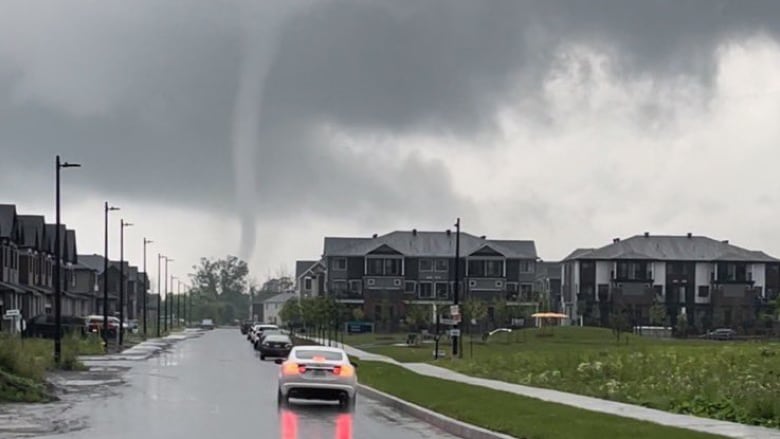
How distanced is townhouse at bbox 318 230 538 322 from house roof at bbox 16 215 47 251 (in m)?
36.0

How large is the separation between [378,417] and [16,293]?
60.5m

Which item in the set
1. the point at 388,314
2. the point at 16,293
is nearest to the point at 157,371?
the point at 16,293

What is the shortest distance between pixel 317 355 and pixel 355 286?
102 meters

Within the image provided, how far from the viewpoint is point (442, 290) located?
131375mm

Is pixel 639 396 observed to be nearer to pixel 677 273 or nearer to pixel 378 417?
pixel 378 417

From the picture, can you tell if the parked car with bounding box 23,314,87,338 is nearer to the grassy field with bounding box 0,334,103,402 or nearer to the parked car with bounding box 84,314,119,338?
the parked car with bounding box 84,314,119,338

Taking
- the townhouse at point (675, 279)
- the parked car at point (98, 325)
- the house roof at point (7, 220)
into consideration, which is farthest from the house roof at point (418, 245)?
the house roof at point (7, 220)

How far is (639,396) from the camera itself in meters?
27.8

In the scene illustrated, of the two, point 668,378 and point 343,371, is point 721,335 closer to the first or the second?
point 668,378

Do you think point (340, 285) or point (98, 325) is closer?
point (98, 325)

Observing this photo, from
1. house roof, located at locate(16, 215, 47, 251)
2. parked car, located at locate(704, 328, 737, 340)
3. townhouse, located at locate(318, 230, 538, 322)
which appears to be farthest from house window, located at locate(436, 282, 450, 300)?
house roof, located at locate(16, 215, 47, 251)

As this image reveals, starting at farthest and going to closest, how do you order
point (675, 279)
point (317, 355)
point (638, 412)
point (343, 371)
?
point (675, 279)
point (317, 355)
point (343, 371)
point (638, 412)

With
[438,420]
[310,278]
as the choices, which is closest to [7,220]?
[438,420]

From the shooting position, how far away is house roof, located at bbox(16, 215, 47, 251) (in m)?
91.9
